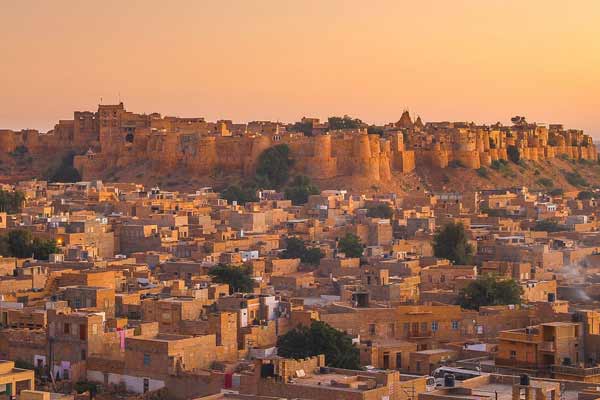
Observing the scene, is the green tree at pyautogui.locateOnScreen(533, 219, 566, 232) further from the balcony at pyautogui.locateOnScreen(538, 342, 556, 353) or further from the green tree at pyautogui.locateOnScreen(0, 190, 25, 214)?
the balcony at pyautogui.locateOnScreen(538, 342, 556, 353)

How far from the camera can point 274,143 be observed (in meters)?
70.1

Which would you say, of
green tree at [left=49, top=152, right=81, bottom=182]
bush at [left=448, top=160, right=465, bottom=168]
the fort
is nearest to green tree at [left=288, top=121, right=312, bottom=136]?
the fort

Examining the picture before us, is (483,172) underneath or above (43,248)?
above

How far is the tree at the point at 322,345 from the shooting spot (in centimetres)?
2250

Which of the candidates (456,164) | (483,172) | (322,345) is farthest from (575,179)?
(322,345)

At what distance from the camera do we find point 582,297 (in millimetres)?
30828

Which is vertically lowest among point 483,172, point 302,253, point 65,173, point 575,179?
point 302,253

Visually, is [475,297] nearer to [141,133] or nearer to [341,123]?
[141,133]

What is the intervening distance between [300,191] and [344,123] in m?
21.5

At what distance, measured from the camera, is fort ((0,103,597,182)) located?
224ft

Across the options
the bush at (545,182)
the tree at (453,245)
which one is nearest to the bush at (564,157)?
the bush at (545,182)

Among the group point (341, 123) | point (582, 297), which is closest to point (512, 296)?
point (582, 297)

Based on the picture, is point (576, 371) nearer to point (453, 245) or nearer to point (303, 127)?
point (453, 245)

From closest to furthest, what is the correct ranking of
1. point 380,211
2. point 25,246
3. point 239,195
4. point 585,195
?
1. point 25,246
2. point 380,211
3. point 239,195
4. point 585,195
